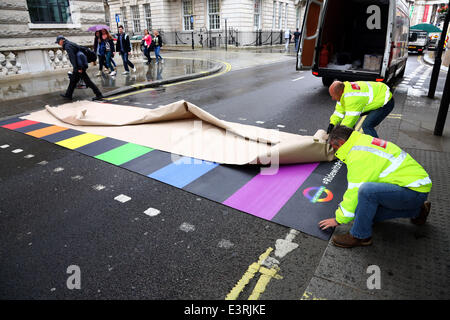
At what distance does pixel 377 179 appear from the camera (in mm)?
2631

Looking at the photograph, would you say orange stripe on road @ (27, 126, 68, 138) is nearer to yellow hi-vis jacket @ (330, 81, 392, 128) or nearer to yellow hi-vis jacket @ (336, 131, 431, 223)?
yellow hi-vis jacket @ (330, 81, 392, 128)

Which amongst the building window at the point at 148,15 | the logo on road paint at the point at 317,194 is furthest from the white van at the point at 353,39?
the building window at the point at 148,15

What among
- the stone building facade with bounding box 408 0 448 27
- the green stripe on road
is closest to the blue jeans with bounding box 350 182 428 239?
the green stripe on road

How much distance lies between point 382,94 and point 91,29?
15.2 m

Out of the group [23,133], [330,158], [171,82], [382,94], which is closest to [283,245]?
[330,158]

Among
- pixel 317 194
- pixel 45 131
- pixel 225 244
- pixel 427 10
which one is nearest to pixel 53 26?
pixel 45 131

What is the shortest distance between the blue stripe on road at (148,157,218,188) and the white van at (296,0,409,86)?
6.36m

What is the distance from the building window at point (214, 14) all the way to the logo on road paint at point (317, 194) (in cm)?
3175

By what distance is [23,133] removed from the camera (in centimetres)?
623

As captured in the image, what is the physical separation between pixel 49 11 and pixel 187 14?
2163 cm

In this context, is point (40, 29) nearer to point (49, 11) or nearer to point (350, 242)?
point (49, 11)

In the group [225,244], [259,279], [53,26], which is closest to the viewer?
[259,279]

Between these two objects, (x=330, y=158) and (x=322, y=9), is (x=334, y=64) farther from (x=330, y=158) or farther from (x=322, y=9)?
(x=330, y=158)

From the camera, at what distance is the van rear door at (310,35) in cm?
949
